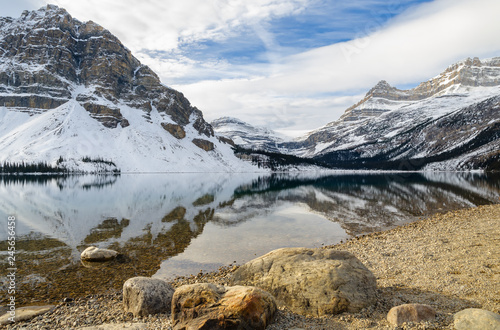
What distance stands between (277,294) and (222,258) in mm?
11077

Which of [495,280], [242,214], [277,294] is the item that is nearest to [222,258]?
[277,294]

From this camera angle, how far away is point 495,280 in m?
13.6

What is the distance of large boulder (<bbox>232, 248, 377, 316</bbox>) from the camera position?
11719 millimetres

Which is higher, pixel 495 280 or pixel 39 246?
pixel 495 280

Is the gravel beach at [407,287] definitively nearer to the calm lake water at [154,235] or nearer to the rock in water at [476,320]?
the rock in water at [476,320]

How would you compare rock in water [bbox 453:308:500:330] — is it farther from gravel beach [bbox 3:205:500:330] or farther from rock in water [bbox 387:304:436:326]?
rock in water [bbox 387:304:436:326]

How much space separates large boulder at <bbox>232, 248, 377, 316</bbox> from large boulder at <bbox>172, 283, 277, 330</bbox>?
1.73 meters

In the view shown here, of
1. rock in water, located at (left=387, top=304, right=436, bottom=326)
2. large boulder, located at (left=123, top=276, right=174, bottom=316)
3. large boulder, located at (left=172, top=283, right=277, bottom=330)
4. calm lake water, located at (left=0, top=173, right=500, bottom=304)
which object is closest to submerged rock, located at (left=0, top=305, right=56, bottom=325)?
calm lake water, located at (left=0, top=173, right=500, bottom=304)

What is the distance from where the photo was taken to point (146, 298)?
1303 centimetres

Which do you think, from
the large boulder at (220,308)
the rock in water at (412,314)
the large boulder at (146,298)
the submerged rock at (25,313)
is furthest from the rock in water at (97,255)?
the rock in water at (412,314)

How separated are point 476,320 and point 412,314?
185cm

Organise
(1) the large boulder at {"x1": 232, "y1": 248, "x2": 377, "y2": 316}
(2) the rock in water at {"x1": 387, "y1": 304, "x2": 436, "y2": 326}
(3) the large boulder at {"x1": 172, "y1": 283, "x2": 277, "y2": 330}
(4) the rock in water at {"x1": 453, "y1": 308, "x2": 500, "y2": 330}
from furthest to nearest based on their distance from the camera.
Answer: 1. (1) the large boulder at {"x1": 232, "y1": 248, "x2": 377, "y2": 316}
2. (2) the rock in water at {"x1": 387, "y1": 304, "x2": 436, "y2": 326}
3. (3) the large boulder at {"x1": 172, "y1": 283, "x2": 277, "y2": 330}
4. (4) the rock in water at {"x1": 453, "y1": 308, "x2": 500, "y2": 330}

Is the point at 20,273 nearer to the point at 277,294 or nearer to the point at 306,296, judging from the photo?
the point at 277,294

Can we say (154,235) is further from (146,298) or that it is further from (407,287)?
(407,287)
